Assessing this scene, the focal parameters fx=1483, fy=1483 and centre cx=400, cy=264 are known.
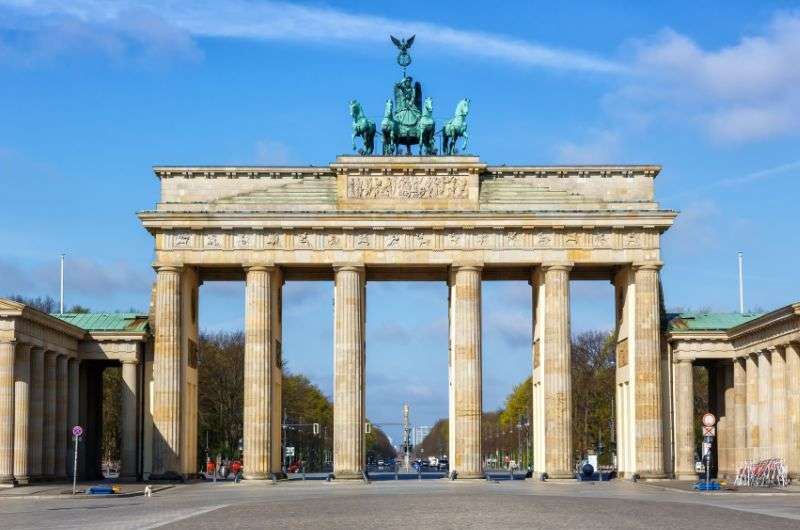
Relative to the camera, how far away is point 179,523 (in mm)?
38875

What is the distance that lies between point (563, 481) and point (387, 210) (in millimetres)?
17333

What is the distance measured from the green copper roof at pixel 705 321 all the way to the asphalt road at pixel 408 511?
19964 mm

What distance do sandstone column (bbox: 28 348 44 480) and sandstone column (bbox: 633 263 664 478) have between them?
31283 millimetres

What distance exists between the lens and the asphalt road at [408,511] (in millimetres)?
37500

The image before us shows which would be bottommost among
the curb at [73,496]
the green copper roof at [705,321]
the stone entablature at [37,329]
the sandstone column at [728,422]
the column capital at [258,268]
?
the curb at [73,496]

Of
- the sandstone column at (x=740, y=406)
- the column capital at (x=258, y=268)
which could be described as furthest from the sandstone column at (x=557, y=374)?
the column capital at (x=258, y=268)

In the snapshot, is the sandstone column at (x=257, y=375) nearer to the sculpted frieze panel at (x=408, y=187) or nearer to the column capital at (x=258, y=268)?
the column capital at (x=258, y=268)

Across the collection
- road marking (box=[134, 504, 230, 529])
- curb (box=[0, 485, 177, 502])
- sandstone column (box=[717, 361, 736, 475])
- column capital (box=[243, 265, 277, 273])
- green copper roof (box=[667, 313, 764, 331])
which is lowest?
curb (box=[0, 485, 177, 502])

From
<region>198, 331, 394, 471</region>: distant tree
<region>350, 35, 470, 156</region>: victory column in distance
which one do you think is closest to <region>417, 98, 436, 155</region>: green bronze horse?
<region>350, 35, 470, 156</region>: victory column in distance

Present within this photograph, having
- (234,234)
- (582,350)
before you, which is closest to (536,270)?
(234,234)

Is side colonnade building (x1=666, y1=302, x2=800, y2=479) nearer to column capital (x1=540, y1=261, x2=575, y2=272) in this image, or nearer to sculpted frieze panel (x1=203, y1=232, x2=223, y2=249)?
column capital (x1=540, y1=261, x2=575, y2=272)

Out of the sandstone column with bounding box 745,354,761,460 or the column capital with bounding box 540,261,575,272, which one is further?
the column capital with bounding box 540,261,575,272

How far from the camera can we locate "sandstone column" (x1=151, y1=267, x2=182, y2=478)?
259 ft

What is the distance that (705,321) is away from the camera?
278 ft
